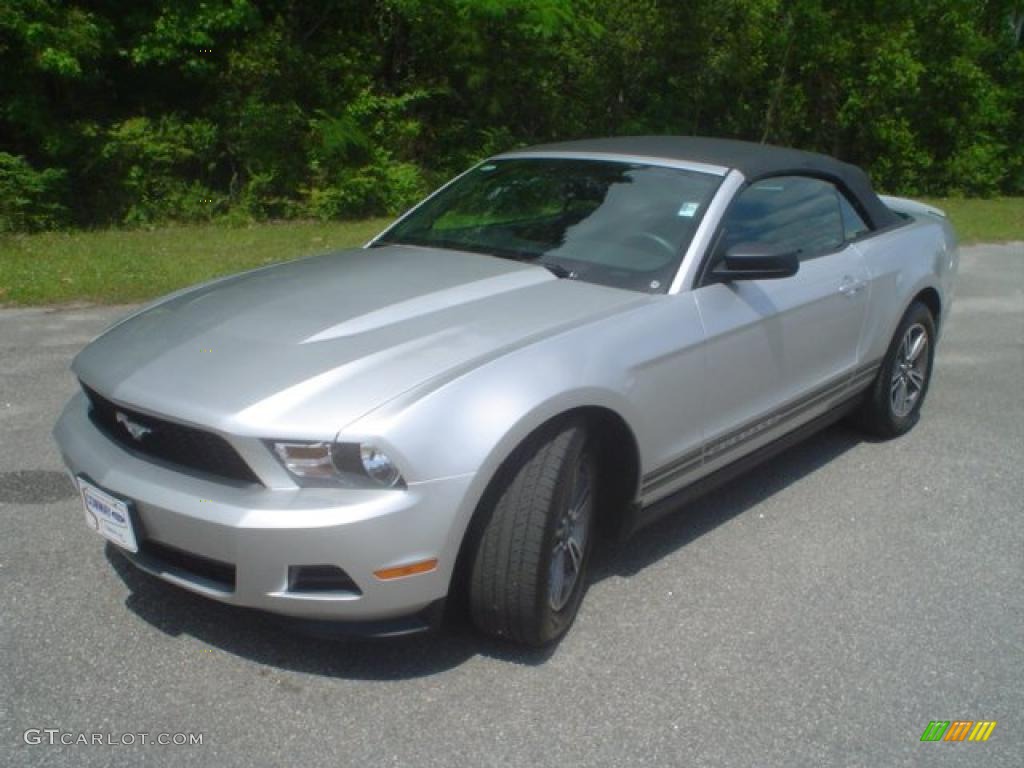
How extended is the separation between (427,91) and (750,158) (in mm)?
11756

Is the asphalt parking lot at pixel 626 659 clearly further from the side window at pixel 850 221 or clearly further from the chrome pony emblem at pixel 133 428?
the side window at pixel 850 221

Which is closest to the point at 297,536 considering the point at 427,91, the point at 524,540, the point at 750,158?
the point at 524,540

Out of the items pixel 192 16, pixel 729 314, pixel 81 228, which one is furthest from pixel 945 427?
pixel 192 16

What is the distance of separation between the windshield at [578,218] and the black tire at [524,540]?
0.93 metres

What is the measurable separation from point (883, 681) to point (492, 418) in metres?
1.50

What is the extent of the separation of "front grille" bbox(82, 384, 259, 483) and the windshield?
5.13 ft

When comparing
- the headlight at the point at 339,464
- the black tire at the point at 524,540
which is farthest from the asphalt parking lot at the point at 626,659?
the headlight at the point at 339,464

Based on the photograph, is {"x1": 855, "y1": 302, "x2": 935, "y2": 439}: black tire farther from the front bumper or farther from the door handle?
the front bumper

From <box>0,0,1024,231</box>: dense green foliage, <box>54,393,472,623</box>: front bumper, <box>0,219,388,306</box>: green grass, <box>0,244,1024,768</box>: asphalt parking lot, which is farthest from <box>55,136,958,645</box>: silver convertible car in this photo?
<box>0,0,1024,231</box>: dense green foliage

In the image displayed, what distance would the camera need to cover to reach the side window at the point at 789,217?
14.4 feet

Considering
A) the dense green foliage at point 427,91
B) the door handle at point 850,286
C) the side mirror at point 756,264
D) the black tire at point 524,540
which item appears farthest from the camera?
the dense green foliage at point 427,91

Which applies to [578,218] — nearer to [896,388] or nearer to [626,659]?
[626,659]

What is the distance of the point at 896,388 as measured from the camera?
5.52 metres

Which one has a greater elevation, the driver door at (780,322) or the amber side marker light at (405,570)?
the driver door at (780,322)
